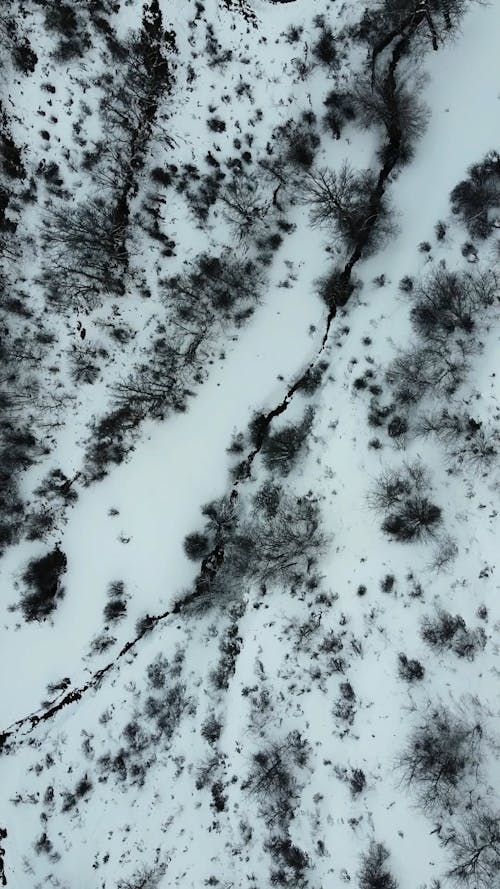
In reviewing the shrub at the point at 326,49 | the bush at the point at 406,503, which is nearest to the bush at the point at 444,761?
the bush at the point at 406,503

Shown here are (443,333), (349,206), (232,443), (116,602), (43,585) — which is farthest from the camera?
(43,585)

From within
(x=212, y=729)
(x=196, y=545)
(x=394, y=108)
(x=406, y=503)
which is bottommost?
(x=212, y=729)

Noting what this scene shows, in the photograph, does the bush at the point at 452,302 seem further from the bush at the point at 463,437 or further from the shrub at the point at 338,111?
the shrub at the point at 338,111

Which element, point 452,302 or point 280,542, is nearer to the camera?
point 452,302

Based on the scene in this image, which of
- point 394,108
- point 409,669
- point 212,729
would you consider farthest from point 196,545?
point 394,108

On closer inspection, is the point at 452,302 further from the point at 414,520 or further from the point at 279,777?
the point at 279,777

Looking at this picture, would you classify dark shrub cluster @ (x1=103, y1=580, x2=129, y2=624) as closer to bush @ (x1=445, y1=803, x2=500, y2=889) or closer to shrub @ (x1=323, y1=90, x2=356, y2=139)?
bush @ (x1=445, y1=803, x2=500, y2=889)

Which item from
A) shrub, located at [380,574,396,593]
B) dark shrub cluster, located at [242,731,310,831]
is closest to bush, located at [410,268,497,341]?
shrub, located at [380,574,396,593]

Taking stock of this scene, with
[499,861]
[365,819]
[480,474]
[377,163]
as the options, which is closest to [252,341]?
[377,163]
